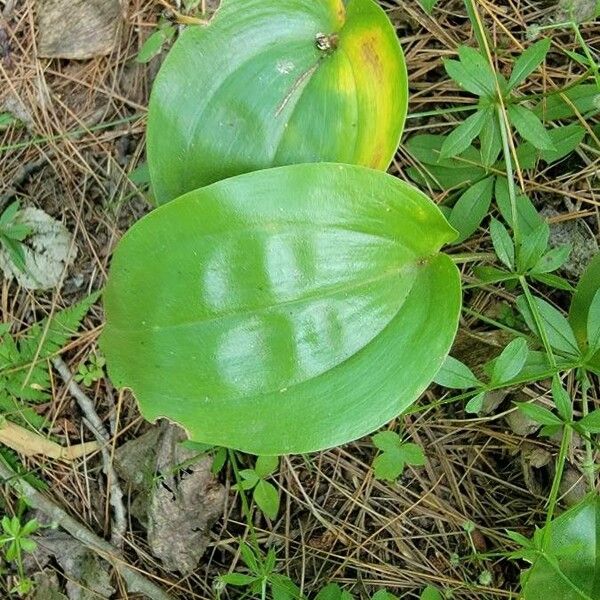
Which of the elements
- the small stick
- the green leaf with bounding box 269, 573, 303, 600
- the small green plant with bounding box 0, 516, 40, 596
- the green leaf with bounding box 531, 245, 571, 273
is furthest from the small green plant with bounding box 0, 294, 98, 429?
the green leaf with bounding box 531, 245, 571, 273

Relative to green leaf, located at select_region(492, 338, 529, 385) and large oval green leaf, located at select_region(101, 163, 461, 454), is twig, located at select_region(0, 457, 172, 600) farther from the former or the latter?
green leaf, located at select_region(492, 338, 529, 385)

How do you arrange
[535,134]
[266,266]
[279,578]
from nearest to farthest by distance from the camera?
[266,266]
[535,134]
[279,578]

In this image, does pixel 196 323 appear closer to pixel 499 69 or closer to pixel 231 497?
pixel 231 497

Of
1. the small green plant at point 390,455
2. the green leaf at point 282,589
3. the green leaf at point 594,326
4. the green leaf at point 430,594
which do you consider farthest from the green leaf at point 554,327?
the green leaf at point 282,589

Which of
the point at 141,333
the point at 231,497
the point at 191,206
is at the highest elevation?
the point at 191,206

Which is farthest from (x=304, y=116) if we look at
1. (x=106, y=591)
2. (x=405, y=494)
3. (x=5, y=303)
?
(x=106, y=591)

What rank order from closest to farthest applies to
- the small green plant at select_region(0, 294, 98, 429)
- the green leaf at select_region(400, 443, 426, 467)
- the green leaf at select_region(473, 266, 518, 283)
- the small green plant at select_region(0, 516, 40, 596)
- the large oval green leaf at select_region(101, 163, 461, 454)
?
the large oval green leaf at select_region(101, 163, 461, 454) < the green leaf at select_region(473, 266, 518, 283) < the green leaf at select_region(400, 443, 426, 467) < the small green plant at select_region(0, 516, 40, 596) < the small green plant at select_region(0, 294, 98, 429)

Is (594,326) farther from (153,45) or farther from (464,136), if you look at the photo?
(153,45)
